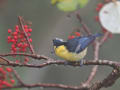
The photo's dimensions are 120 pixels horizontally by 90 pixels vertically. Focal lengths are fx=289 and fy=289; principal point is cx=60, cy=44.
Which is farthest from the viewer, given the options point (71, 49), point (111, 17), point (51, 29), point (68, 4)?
point (51, 29)

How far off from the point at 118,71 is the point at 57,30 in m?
2.23

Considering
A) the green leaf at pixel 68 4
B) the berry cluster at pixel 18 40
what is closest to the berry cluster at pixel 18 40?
the berry cluster at pixel 18 40

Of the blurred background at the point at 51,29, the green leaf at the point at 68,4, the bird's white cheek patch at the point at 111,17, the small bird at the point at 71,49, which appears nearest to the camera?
the small bird at the point at 71,49

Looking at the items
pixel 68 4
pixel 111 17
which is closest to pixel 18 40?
pixel 68 4

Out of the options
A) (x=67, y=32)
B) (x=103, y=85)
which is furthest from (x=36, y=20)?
(x=103, y=85)

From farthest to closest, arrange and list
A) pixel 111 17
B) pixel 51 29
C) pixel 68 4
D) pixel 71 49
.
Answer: pixel 51 29 → pixel 68 4 → pixel 111 17 → pixel 71 49

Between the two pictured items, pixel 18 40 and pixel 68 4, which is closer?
pixel 18 40

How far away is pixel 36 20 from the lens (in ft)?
11.8

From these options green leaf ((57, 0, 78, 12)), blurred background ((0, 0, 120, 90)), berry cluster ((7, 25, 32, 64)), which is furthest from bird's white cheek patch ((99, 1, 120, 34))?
blurred background ((0, 0, 120, 90))

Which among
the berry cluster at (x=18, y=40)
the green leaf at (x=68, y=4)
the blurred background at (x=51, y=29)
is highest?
the green leaf at (x=68, y=4)

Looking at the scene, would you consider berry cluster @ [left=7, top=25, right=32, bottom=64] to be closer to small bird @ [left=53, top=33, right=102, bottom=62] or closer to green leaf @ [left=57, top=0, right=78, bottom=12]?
small bird @ [left=53, top=33, right=102, bottom=62]

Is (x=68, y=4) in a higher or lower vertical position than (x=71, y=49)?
higher

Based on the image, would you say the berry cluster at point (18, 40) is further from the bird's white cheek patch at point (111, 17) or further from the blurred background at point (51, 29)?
the blurred background at point (51, 29)

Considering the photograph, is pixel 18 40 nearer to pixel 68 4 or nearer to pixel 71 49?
pixel 71 49
